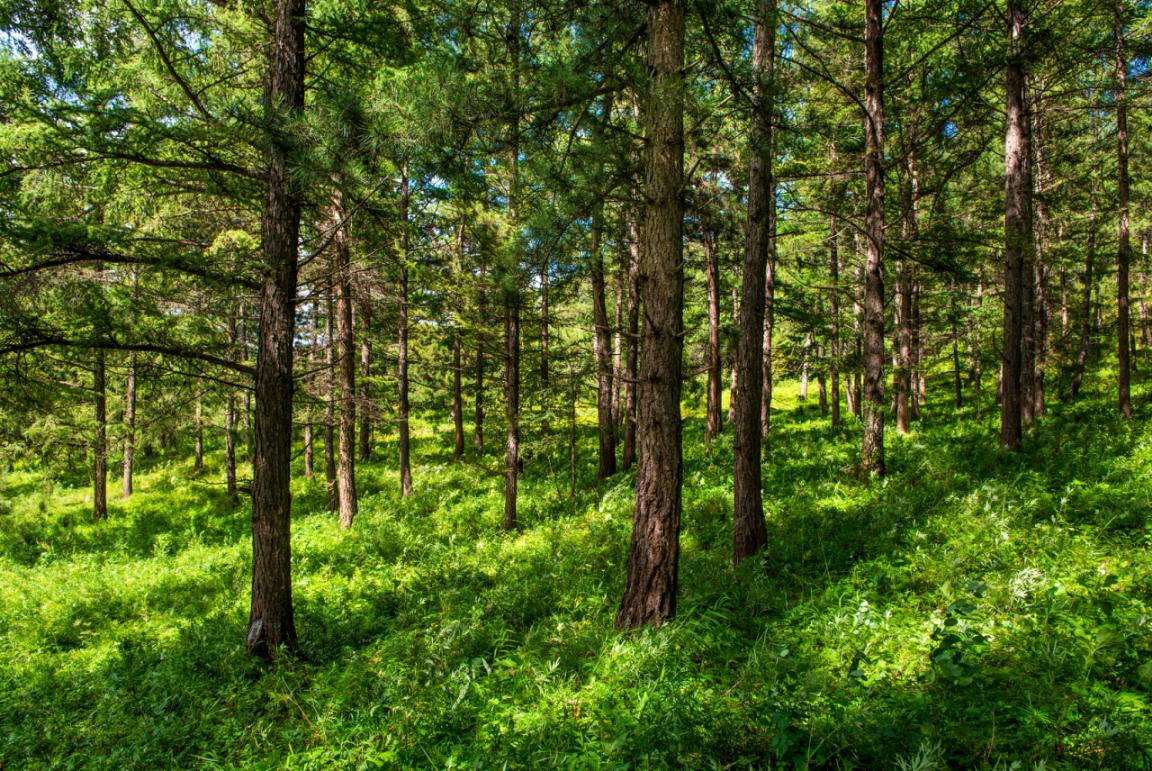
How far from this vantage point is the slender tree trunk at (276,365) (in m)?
6.38

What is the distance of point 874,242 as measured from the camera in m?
10.3

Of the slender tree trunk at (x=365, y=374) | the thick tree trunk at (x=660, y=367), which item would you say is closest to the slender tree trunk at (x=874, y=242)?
the thick tree trunk at (x=660, y=367)

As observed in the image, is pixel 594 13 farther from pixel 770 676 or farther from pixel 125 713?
pixel 125 713

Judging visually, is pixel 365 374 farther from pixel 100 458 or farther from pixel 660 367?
pixel 660 367

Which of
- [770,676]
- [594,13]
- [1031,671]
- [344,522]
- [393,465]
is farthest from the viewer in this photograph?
[393,465]

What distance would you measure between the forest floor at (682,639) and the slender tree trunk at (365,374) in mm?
3420

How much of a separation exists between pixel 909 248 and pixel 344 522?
14809mm

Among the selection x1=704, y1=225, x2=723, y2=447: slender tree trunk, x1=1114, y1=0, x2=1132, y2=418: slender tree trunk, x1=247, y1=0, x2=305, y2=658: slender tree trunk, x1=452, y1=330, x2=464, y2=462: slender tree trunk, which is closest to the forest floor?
x1=247, y1=0, x2=305, y2=658: slender tree trunk

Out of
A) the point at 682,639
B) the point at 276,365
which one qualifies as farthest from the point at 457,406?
the point at 682,639

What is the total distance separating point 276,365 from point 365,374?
36.5ft

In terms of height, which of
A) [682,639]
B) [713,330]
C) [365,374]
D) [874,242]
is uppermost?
[874,242]

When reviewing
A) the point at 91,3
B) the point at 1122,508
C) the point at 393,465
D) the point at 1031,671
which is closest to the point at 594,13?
the point at 91,3

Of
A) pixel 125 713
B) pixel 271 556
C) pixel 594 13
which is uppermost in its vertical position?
pixel 594 13

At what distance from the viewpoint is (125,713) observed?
5922 mm
